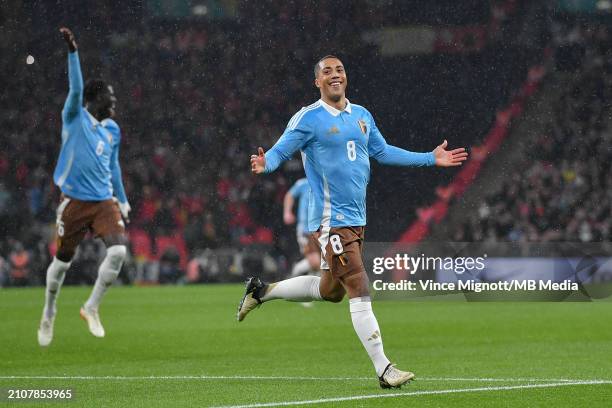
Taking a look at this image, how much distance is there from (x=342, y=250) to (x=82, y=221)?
13.8 feet

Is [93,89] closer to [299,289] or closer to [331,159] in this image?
[299,289]

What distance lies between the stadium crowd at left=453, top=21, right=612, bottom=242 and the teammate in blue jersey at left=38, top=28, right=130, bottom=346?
58.6 ft

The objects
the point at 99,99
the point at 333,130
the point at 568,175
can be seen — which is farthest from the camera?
the point at 568,175

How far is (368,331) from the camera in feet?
25.2

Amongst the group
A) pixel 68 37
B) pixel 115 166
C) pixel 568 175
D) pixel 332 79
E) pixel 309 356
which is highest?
pixel 68 37

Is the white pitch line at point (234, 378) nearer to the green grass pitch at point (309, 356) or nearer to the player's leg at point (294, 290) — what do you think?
the green grass pitch at point (309, 356)

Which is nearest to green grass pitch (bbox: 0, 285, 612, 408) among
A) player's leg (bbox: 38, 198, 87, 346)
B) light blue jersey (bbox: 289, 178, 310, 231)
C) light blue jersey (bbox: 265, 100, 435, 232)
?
player's leg (bbox: 38, 198, 87, 346)

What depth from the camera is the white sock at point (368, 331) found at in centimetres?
755

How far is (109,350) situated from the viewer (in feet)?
37.0

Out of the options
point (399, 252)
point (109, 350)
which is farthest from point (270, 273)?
point (109, 350)

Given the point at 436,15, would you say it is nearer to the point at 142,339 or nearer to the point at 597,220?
the point at 597,220

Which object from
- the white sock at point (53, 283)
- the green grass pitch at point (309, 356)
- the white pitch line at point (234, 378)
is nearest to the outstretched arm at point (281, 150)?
the green grass pitch at point (309, 356)

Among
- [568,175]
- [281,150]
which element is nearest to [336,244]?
[281,150]
